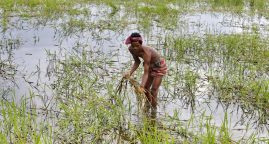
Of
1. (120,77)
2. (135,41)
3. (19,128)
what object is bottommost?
(19,128)

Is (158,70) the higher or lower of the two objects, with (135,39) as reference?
lower

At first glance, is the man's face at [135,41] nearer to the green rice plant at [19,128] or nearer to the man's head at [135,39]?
the man's head at [135,39]

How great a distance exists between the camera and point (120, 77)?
574cm

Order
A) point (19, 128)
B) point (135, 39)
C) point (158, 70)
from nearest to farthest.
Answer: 1. point (19, 128)
2. point (135, 39)
3. point (158, 70)

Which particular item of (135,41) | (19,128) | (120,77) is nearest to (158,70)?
(135,41)

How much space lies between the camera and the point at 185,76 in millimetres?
5582

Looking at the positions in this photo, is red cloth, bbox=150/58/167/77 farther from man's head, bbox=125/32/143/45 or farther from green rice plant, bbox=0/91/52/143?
green rice plant, bbox=0/91/52/143

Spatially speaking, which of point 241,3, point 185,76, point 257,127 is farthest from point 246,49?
point 241,3

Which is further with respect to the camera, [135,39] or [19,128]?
[135,39]

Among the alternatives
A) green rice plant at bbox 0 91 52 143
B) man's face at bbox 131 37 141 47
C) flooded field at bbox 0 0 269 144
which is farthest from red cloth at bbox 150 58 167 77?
green rice plant at bbox 0 91 52 143

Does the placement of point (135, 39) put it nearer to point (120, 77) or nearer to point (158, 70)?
A: point (158, 70)

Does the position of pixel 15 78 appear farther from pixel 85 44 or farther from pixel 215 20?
pixel 215 20

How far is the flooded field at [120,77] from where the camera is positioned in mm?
3783

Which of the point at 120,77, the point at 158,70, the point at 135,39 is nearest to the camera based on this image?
the point at 135,39
